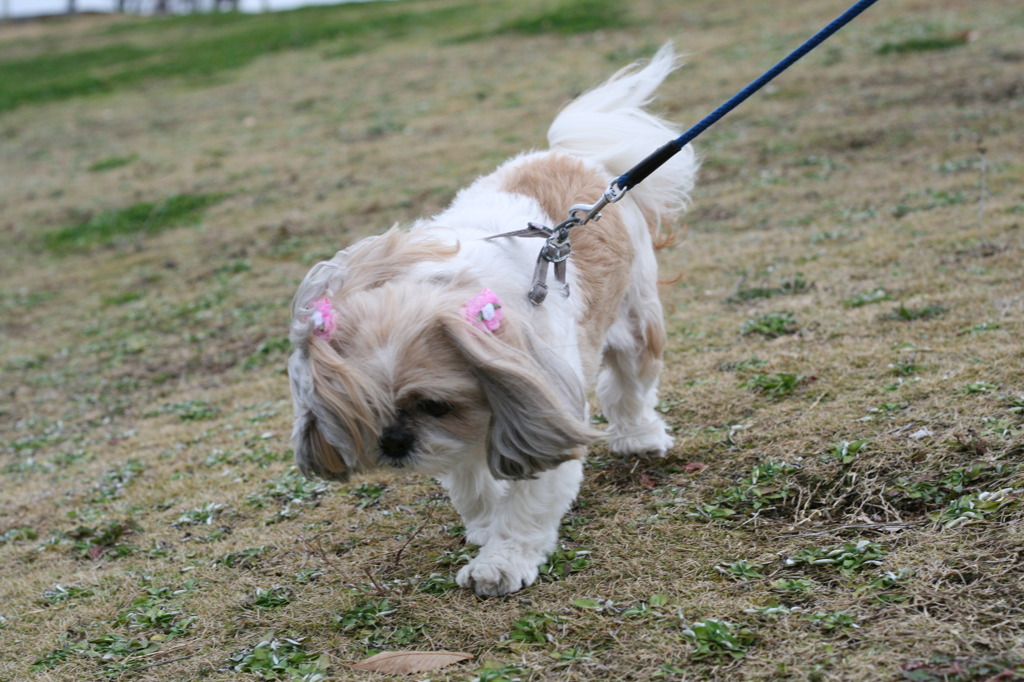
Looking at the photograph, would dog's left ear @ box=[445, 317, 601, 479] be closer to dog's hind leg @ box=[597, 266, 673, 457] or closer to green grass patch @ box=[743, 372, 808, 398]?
dog's hind leg @ box=[597, 266, 673, 457]

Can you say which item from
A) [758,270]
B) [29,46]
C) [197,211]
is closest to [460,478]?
[758,270]

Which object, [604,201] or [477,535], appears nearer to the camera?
[604,201]

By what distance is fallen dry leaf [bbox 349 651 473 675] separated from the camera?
2707mm

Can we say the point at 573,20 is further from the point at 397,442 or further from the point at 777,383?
the point at 397,442

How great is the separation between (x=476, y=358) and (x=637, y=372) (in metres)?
1.53

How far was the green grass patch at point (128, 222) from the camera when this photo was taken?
10859 mm

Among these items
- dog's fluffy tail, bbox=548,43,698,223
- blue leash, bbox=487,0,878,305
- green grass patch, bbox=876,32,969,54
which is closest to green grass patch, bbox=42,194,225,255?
dog's fluffy tail, bbox=548,43,698,223

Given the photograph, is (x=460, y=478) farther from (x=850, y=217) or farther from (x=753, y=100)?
(x=753, y=100)

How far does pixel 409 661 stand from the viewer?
8.98 ft

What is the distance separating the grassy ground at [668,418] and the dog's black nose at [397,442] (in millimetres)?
A: 622

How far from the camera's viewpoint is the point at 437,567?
3320mm

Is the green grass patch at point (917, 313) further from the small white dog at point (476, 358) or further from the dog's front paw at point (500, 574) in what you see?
the dog's front paw at point (500, 574)

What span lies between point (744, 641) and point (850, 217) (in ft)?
16.7

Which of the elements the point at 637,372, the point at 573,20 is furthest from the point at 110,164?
the point at 637,372
